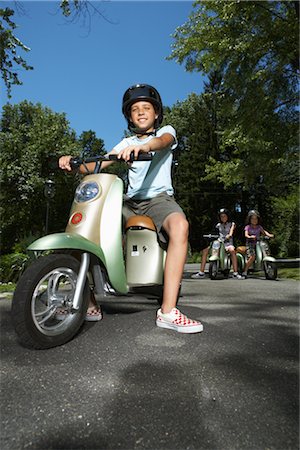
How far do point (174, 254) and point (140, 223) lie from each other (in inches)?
13.1

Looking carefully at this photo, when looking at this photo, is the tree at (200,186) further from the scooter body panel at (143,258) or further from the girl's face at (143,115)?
the scooter body panel at (143,258)

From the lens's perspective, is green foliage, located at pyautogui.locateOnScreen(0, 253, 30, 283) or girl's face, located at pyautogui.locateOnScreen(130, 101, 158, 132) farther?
green foliage, located at pyautogui.locateOnScreen(0, 253, 30, 283)

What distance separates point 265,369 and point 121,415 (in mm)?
796

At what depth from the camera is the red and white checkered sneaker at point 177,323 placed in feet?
7.91

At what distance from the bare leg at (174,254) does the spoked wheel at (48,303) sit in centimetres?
65

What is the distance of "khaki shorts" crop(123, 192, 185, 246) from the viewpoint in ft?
8.95

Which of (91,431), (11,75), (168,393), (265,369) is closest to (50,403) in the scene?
(91,431)

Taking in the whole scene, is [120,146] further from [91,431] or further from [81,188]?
[91,431]

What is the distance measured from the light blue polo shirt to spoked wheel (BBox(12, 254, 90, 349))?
3.11ft

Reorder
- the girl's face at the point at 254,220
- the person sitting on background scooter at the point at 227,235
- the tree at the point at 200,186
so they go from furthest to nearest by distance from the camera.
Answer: the tree at the point at 200,186, the girl's face at the point at 254,220, the person sitting on background scooter at the point at 227,235

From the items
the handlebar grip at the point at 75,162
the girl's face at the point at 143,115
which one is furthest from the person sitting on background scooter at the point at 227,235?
the handlebar grip at the point at 75,162

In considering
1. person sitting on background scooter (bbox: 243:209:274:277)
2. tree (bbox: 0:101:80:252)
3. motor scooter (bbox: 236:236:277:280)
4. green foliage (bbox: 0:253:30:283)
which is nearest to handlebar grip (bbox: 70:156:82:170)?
green foliage (bbox: 0:253:30:283)

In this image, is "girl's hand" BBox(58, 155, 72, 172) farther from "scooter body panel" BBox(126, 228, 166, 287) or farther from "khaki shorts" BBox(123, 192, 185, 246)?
"scooter body panel" BBox(126, 228, 166, 287)

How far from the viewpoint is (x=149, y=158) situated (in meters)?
2.42
